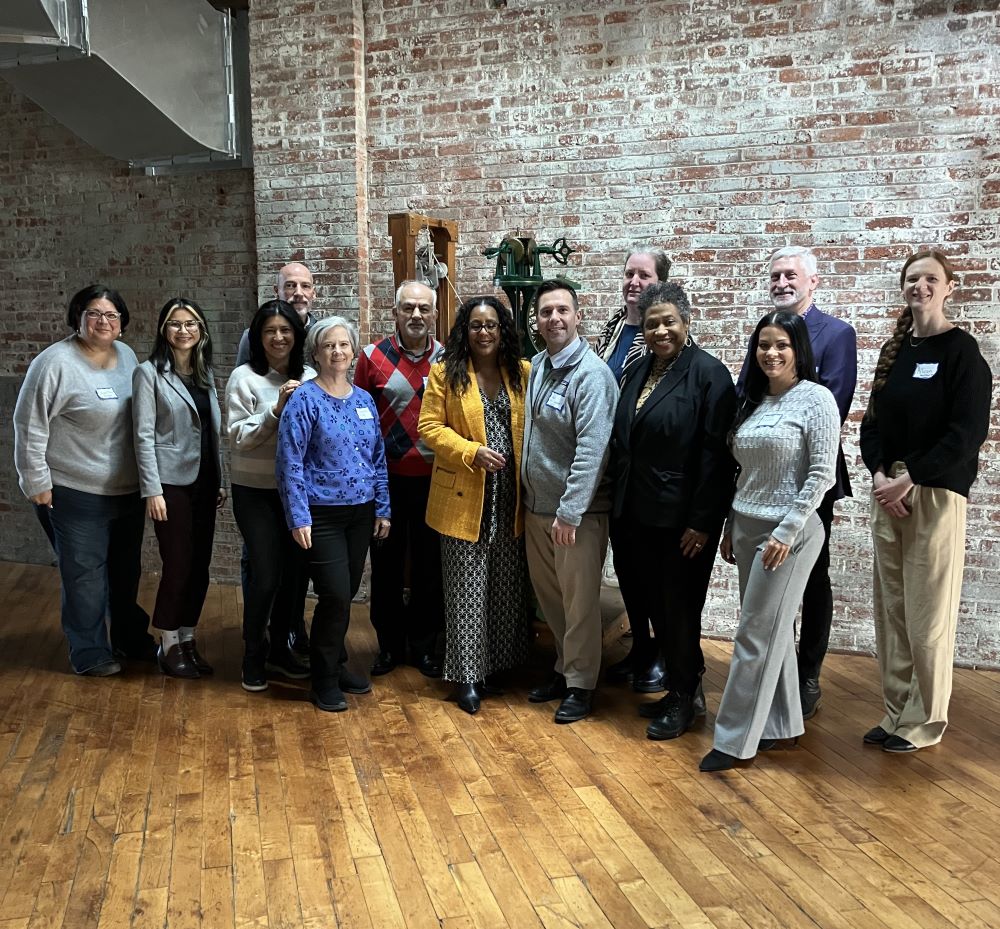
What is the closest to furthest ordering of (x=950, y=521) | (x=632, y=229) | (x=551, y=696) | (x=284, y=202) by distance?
(x=950, y=521)
(x=551, y=696)
(x=632, y=229)
(x=284, y=202)

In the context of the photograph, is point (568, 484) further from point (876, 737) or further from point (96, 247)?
point (96, 247)

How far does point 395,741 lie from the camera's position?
12.3 feet

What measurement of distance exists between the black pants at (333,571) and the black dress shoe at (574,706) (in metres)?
0.96

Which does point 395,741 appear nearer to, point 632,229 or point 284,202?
point 632,229

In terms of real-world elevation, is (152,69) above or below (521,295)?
above

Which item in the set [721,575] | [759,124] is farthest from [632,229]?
[721,575]

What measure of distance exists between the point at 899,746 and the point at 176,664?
3105 mm

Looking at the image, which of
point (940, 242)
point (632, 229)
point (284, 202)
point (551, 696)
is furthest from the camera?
point (284, 202)

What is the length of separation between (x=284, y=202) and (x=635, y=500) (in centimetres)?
304

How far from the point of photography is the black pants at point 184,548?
4387mm

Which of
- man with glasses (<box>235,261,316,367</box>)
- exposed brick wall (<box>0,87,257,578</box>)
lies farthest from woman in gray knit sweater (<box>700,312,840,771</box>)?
exposed brick wall (<box>0,87,257,578</box>)

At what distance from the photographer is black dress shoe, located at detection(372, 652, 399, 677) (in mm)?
4488

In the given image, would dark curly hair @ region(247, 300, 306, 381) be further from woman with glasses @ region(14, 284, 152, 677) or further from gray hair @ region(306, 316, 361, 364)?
woman with glasses @ region(14, 284, 152, 677)

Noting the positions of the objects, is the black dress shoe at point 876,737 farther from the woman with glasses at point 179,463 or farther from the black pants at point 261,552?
the woman with glasses at point 179,463
